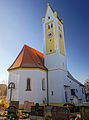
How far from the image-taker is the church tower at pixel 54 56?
17.9 m

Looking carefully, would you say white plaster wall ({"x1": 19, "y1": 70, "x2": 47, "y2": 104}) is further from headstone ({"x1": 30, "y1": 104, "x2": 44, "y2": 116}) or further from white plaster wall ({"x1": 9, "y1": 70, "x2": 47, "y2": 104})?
headstone ({"x1": 30, "y1": 104, "x2": 44, "y2": 116})

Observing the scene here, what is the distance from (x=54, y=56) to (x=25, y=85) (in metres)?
7.49

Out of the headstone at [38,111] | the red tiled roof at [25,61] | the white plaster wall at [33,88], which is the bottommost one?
the headstone at [38,111]

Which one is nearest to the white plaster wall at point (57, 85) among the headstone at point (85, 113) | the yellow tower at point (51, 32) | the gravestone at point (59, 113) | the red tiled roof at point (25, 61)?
the red tiled roof at point (25, 61)

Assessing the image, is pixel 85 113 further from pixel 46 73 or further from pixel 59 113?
pixel 46 73

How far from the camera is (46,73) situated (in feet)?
62.6

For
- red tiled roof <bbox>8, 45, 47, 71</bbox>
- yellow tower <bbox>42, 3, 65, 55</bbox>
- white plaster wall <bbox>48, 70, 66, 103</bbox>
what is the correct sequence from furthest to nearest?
yellow tower <bbox>42, 3, 65, 55</bbox>
white plaster wall <bbox>48, 70, 66, 103</bbox>
red tiled roof <bbox>8, 45, 47, 71</bbox>

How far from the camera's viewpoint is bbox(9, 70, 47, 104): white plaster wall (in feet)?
49.3

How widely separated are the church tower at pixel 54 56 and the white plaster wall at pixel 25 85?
7.13ft

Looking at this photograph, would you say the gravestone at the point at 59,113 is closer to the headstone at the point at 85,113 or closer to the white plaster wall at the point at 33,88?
the headstone at the point at 85,113

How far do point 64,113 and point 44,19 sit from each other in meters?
20.4

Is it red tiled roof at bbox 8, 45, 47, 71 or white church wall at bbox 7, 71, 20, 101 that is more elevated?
red tiled roof at bbox 8, 45, 47, 71

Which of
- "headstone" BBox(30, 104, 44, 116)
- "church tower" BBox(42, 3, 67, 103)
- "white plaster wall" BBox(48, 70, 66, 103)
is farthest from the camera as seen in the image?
"church tower" BBox(42, 3, 67, 103)

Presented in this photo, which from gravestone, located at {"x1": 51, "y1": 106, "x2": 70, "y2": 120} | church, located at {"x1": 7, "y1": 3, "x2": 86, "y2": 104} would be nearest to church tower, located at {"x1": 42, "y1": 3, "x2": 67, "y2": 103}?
church, located at {"x1": 7, "y1": 3, "x2": 86, "y2": 104}
